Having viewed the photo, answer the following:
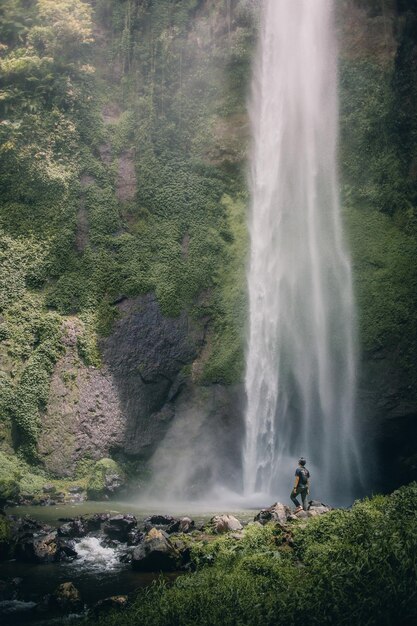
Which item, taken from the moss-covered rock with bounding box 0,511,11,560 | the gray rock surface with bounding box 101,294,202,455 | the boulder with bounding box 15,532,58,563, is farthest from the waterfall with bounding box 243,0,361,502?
the moss-covered rock with bounding box 0,511,11,560

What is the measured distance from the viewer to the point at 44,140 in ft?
102

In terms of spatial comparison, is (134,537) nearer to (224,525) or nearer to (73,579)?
(224,525)

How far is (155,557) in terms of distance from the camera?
12.5 meters

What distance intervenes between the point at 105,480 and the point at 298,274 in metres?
13.4

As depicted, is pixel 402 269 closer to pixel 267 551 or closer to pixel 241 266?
pixel 241 266

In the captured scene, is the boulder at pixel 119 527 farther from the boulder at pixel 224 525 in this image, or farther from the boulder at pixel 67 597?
the boulder at pixel 67 597

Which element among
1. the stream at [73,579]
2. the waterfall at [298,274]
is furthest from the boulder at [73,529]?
the waterfall at [298,274]

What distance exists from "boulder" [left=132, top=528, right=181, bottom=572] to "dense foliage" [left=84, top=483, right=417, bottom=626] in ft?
1.69

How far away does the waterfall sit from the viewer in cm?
2548

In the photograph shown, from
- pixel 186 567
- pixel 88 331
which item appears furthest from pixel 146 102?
pixel 186 567

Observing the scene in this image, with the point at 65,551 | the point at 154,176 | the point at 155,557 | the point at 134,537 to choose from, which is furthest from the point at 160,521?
the point at 154,176

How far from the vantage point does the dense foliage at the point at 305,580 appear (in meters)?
8.91

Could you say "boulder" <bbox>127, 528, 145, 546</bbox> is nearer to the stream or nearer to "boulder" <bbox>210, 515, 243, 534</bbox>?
the stream

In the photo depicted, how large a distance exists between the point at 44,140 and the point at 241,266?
12333 millimetres
